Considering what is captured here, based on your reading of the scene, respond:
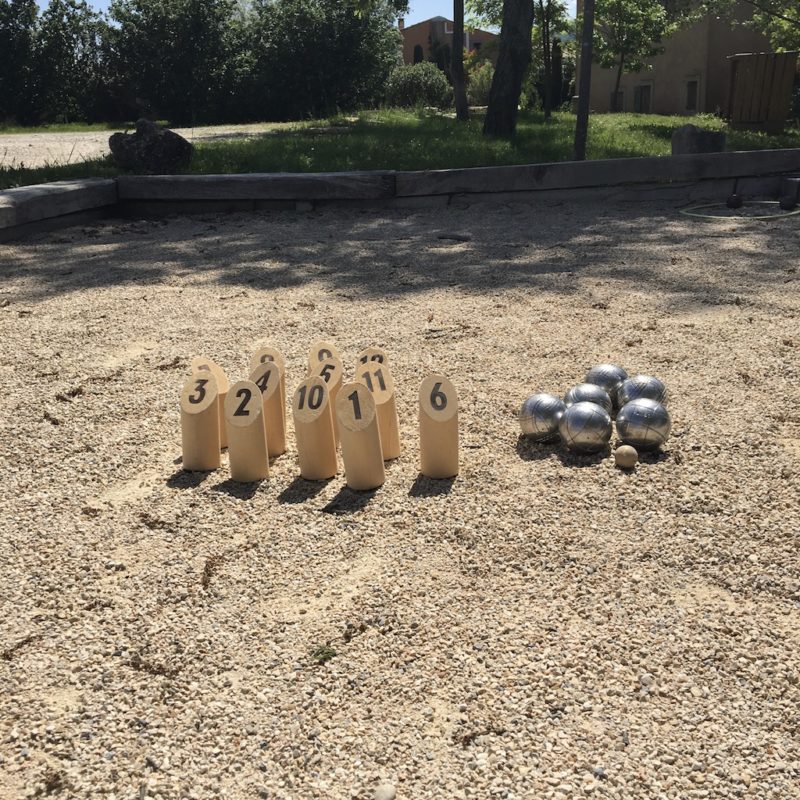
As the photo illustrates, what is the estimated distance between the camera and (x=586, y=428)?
3570 mm

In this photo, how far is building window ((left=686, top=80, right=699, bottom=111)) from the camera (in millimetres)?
25516

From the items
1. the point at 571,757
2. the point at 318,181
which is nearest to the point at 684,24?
the point at 318,181

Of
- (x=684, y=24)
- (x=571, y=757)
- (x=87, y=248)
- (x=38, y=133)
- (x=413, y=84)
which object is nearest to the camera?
(x=571, y=757)

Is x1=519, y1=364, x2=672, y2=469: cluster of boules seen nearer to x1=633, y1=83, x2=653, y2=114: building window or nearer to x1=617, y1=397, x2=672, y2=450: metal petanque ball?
x1=617, y1=397, x2=672, y2=450: metal petanque ball

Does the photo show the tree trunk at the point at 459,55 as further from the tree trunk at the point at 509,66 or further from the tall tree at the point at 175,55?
the tall tree at the point at 175,55

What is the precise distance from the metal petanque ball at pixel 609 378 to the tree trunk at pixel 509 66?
32.9 feet

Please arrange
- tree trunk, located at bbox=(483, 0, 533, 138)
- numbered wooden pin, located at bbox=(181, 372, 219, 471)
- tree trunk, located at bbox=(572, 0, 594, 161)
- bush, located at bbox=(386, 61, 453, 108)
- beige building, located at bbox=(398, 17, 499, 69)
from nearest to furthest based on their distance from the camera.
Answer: numbered wooden pin, located at bbox=(181, 372, 219, 471) < tree trunk, located at bbox=(572, 0, 594, 161) < tree trunk, located at bbox=(483, 0, 533, 138) < bush, located at bbox=(386, 61, 453, 108) < beige building, located at bbox=(398, 17, 499, 69)

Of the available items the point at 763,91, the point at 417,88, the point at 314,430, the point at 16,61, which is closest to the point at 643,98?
the point at 417,88

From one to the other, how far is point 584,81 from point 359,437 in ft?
28.2

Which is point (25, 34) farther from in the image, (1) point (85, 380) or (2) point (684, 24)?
(1) point (85, 380)

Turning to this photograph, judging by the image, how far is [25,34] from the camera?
2514 centimetres

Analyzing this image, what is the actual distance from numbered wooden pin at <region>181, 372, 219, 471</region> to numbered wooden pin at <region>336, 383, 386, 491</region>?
1.84 ft

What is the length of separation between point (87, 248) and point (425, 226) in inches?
127

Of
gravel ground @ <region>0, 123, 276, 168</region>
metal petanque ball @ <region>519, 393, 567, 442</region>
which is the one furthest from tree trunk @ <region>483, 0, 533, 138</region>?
metal petanque ball @ <region>519, 393, 567, 442</region>
